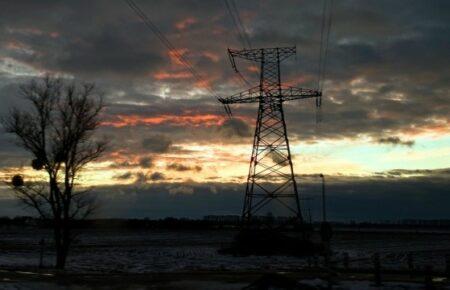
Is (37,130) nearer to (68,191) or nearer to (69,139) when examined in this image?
(69,139)

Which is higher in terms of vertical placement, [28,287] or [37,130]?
[37,130]

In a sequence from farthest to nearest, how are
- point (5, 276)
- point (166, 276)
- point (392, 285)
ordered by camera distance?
point (166, 276)
point (5, 276)
point (392, 285)

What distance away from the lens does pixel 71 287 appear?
78.2 feet

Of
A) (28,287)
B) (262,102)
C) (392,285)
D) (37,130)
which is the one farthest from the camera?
(262,102)

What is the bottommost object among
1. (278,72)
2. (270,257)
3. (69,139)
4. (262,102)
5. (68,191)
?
(270,257)

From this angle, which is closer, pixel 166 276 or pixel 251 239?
pixel 166 276

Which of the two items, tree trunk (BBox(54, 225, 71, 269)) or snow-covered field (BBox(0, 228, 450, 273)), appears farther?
snow-covered field (BBox(0, 228, 450, 273))

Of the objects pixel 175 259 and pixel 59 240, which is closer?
pixel 59 240

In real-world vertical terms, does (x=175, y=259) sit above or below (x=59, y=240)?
below

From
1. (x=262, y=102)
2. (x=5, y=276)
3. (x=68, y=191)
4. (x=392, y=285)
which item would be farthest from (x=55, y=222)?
(x=392, y=285)

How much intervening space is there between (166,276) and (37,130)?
1452 cm

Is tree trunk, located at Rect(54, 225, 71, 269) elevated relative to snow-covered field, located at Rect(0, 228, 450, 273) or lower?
elevated

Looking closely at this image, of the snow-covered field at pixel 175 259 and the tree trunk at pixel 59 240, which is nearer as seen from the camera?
the tree trunk at pixel 59 240

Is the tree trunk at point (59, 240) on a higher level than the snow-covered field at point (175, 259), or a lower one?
higher
